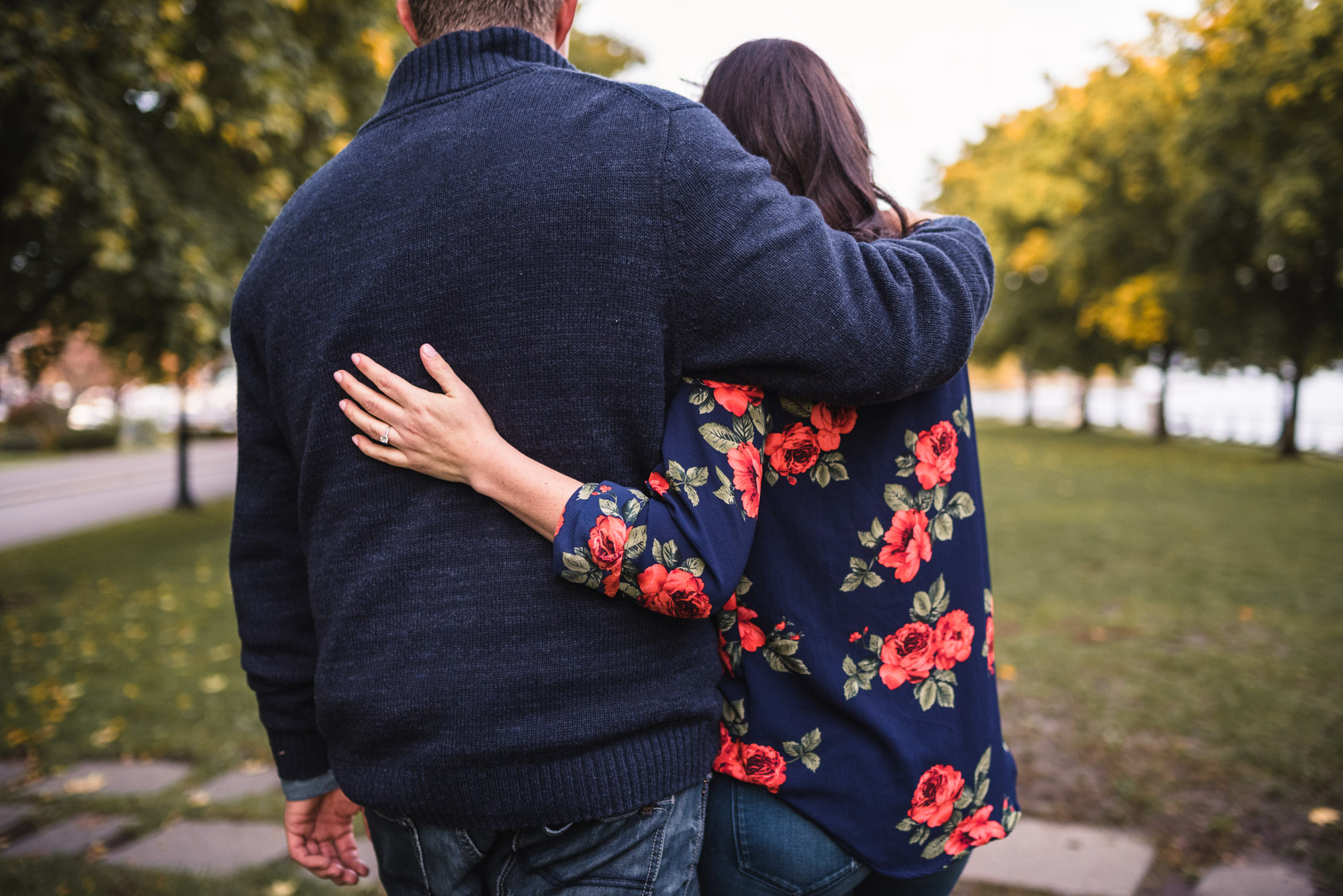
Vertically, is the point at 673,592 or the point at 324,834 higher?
the point at 673,592

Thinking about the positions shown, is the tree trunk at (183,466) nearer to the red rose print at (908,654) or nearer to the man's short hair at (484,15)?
the man's short hair at (484,15)

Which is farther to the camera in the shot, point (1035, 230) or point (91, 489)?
point (1035, 230)

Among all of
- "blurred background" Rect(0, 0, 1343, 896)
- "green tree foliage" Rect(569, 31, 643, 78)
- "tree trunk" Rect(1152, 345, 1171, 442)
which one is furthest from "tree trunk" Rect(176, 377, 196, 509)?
"tree trunk" Rect(1152, 345, 1171, 442)

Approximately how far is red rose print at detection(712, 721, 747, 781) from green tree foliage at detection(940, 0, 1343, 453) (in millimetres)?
14407

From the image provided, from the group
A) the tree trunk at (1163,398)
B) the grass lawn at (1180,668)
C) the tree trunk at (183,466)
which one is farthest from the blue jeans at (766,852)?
the tree trunk at (1163,398)

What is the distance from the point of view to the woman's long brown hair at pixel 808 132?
1.35 metres

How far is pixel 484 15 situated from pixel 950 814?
1392 mm

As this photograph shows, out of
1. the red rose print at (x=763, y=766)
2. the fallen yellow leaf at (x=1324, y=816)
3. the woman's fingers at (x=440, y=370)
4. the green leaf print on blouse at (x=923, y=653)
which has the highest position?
the woman's fingers at (x=440, y=370)

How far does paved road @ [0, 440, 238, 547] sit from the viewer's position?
48.4ft

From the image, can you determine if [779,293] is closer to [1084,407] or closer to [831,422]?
[831,422]

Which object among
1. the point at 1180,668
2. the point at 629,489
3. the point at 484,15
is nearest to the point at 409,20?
the point at 484,15

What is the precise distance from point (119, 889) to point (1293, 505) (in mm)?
13436

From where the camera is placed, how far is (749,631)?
127 cm

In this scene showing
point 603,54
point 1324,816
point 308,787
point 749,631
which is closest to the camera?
point 749,631
